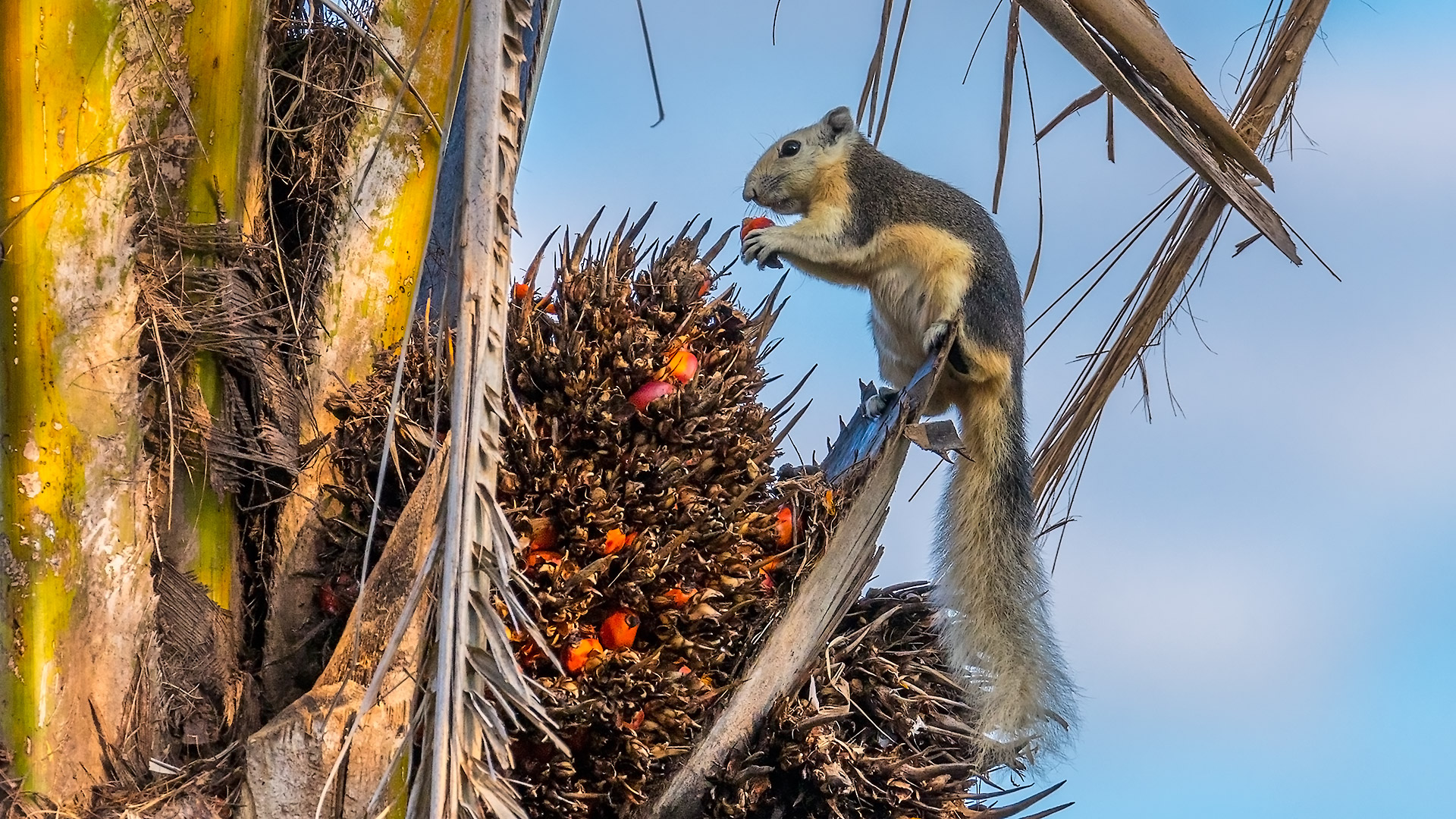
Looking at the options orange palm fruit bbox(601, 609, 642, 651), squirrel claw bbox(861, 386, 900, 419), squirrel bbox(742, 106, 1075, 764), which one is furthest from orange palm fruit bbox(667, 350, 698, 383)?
squirrel claw bbox(861, 386, 900, 419)

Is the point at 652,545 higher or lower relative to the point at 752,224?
lower

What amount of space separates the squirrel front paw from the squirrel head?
577 mm

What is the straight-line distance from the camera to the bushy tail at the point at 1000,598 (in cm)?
256

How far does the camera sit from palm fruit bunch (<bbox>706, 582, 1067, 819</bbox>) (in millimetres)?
2205

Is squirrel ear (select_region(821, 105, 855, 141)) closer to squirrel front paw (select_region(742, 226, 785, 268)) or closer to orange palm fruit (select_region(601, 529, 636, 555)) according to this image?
squirrel front paw (select_region(742, 226, 785, 268))

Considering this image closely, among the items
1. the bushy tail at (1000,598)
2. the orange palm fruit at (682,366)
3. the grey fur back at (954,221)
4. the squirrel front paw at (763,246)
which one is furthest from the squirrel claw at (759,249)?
the orange palm fruit at (682,366)

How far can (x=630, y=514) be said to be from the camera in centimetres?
212

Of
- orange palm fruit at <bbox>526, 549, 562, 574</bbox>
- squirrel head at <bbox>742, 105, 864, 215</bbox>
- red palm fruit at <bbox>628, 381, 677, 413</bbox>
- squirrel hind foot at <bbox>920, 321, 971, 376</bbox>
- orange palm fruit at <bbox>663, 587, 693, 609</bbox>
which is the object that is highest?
squirrel head at <bbox>742, 105, 864, 215</bbox>

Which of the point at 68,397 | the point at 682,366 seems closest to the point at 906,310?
the point at 682,366

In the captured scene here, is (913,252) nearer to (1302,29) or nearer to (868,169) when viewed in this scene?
(868,169)

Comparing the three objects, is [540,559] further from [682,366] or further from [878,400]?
[878,400]

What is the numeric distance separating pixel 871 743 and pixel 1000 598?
0.75 m

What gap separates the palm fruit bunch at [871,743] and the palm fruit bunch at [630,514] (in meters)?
0.15

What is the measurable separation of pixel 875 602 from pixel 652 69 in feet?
4.07
